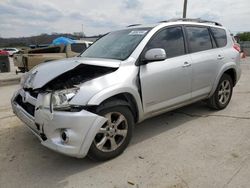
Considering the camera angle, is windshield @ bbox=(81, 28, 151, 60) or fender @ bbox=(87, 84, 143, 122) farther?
windshield @ bbox=(81, 28, 151, 60)

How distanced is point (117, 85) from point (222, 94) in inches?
115

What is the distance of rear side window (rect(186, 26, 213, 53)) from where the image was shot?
179 inches

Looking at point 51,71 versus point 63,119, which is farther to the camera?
point 51,71

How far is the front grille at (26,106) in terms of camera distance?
135 inches

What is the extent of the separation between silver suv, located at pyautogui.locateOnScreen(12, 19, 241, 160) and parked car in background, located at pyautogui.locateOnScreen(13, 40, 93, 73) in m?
6.31

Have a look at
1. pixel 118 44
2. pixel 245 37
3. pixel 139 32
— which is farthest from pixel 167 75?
pixel 245 37

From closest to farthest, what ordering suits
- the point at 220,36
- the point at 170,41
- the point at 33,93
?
1. the point at 33,93
2. the point at 170,41
3. the point at 220,36

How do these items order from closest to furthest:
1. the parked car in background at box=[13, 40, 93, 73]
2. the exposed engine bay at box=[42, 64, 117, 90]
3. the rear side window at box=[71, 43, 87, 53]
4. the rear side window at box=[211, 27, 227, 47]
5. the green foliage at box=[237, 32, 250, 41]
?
1. the exposed engine bay at box=[42, 64, 117, 90]
2. the rear side window at box=[211, 27, 227, 47]
3. the parked car in background at box=[13, 40, 93, 73]
4. the rear side window at box=[71, 43, 87, 53]
5. the green foliage at box=[237, 32, 250, 41]

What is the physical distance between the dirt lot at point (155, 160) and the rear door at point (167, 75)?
580 mm

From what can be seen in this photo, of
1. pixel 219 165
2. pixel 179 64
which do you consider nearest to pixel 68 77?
pixel 179 64

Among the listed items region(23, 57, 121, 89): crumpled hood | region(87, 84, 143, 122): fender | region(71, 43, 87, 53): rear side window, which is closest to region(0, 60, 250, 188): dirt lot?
region(87, 84, 143, 122): fender

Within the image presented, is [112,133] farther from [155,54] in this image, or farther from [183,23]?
[183,23]

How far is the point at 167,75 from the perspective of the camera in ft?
13.0

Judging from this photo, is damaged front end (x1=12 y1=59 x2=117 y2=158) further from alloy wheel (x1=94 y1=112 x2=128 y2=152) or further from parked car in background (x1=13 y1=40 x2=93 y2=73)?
parked car in background (x1=13 y1=40 x2=93 y2=73)
